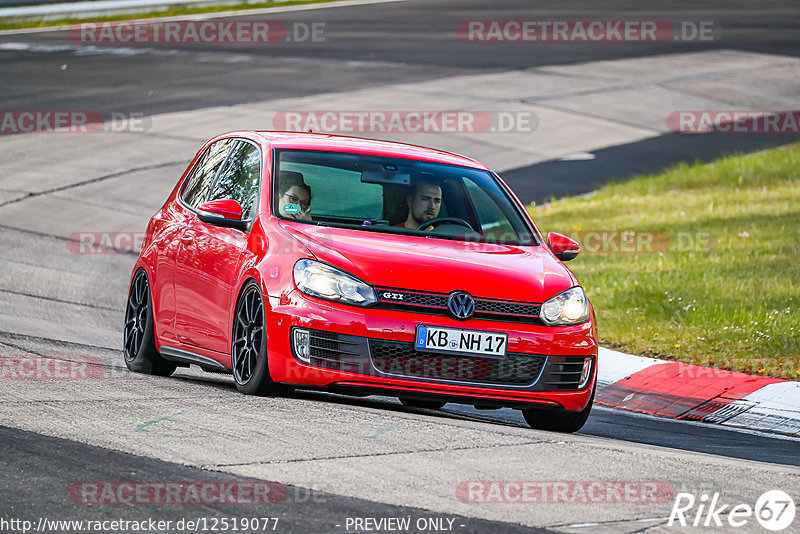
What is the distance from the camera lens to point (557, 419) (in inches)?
326

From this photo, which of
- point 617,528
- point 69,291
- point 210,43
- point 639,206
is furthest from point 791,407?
point 210,43

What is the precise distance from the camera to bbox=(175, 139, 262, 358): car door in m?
8.26

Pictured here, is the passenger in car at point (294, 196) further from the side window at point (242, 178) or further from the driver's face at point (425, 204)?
the driver's face at point (425, 204)

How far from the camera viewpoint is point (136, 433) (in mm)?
6602

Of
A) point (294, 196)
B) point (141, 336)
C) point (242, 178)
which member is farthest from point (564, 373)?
point (141, 336)

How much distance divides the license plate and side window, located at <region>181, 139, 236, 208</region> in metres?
2.43

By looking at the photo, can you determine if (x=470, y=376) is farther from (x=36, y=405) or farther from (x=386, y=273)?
(x=36, y=405)

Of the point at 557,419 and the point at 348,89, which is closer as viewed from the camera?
the point at 557,419

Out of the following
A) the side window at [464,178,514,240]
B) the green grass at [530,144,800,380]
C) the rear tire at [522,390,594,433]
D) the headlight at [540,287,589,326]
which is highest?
the side window at [464,178,514,240]

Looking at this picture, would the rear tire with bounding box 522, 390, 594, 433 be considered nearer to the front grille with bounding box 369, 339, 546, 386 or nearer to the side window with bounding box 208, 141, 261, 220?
the front grille with bounding box 369, 339, 546, 386

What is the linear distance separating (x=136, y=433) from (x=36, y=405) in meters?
0.92

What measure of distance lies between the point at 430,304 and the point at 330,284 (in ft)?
1.85

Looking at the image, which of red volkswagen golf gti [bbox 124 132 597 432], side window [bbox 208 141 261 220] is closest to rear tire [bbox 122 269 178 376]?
red volkswagen golf gti [bbox 124 132 597 432]

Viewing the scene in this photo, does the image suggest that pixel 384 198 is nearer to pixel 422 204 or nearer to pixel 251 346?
pixel 422 204
